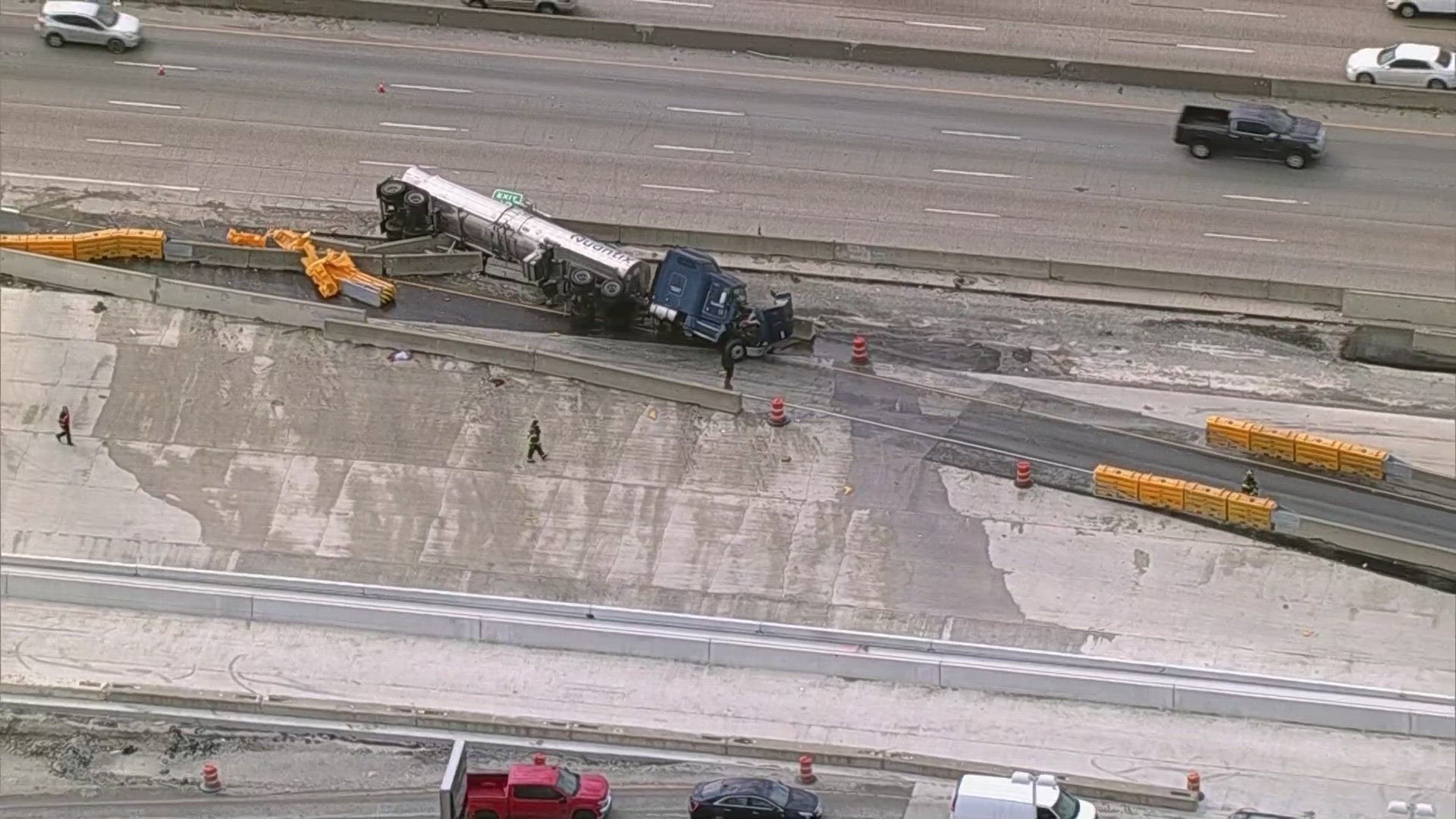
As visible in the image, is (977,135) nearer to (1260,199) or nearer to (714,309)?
(1260,199)

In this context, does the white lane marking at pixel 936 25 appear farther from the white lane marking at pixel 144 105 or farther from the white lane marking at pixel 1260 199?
the white lane marking at pixel 144 105

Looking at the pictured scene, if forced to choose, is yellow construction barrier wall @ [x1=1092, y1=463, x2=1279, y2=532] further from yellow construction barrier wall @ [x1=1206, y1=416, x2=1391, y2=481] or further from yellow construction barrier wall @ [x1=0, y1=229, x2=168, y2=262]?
yellow construction barrier wall @ [x1=0, y1=229, x2=168, y2=262]

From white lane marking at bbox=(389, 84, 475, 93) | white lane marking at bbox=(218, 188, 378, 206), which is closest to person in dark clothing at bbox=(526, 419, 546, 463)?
white lane marking at bbox=(218, 188, 378, 206)

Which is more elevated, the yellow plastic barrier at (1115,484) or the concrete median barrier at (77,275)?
the concrete median barrier at (77,275)

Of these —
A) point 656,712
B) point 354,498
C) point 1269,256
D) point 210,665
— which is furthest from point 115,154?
point 1269,256

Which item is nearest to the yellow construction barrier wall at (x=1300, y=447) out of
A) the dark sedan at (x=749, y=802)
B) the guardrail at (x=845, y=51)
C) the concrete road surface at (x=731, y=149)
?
the concrete road surface at (x=731, y=149)

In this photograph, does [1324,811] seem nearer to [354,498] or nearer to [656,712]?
[656,712]
